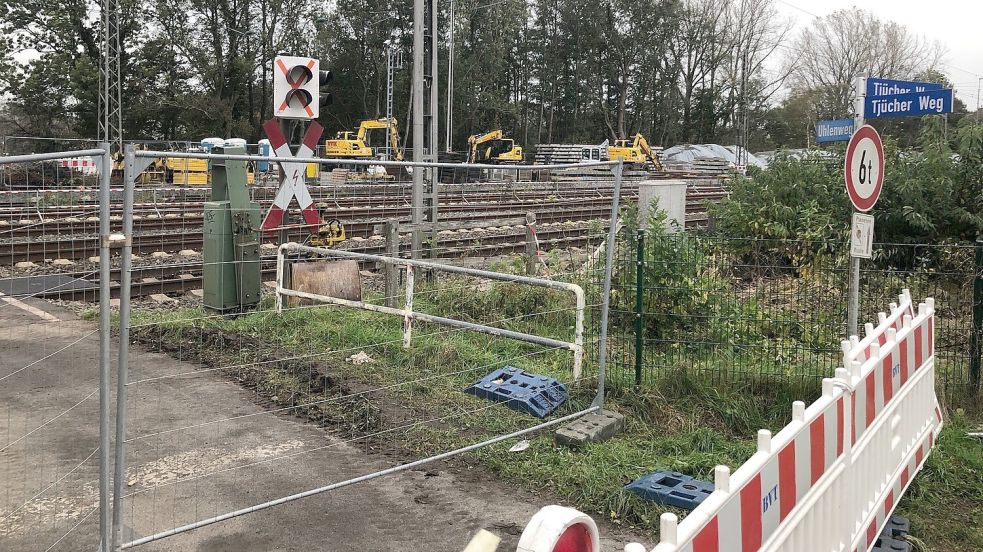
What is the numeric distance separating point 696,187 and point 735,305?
32.2 metres

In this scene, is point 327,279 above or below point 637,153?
below

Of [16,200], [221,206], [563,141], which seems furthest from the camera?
[563,141]

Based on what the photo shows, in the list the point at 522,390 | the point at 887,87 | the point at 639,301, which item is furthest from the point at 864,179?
the point at 522,390

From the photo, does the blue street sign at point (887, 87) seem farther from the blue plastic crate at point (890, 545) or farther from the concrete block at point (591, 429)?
the blue plastic crate at point (890, 545)

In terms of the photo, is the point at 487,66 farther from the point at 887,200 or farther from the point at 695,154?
the point at 887,200

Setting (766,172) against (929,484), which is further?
(766,172)

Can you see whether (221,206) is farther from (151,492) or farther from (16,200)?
(16,200)

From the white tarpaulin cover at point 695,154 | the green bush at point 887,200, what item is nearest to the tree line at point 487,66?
the white tarpaulin cover at point 695,154

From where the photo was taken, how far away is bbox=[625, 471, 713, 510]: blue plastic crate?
4957 mm

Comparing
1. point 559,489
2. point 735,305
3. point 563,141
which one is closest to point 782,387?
point 735,305

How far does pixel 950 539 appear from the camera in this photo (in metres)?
4.95

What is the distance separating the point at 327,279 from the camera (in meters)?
8.49

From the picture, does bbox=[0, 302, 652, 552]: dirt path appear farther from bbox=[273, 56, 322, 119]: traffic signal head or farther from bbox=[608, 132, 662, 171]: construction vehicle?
bbox=[608, 132, 662, 171]: construction vehicle

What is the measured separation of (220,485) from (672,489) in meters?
2.72
